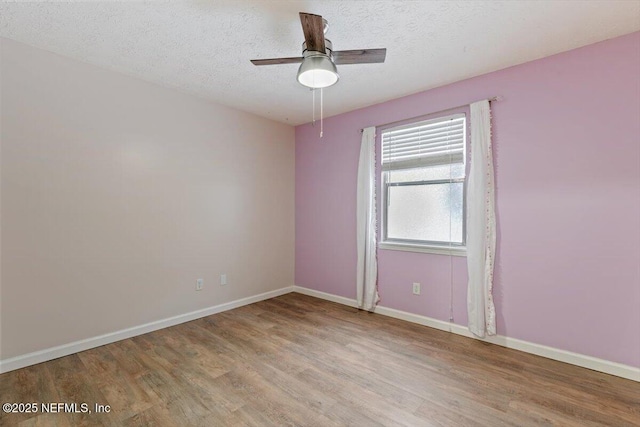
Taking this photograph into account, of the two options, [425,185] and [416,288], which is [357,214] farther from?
[416,288]

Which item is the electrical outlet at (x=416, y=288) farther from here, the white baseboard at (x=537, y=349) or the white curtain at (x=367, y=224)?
the white curtain at (x=367, y=224)

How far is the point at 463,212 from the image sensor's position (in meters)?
3.07

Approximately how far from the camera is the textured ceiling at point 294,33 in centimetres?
195

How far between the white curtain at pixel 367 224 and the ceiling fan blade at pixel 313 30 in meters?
1.86

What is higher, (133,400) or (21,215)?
(21,215)

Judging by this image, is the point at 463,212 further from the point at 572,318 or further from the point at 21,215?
Answer: the point at 21,215

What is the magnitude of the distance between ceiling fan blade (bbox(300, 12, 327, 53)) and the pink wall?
6.01 feet

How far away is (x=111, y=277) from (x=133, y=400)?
4.36ft

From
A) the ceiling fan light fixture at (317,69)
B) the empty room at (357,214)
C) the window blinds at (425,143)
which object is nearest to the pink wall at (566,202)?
the empty room at (357,214)

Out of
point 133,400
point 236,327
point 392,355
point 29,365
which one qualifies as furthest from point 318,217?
point 29,365

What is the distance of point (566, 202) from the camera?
2.46 meters

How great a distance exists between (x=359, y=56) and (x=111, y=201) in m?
2.64

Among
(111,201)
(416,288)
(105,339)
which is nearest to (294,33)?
(111,201)

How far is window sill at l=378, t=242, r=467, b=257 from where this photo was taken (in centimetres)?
304
